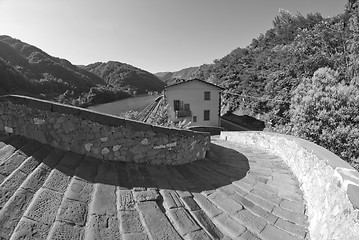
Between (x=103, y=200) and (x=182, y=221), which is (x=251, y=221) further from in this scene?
(x=103, y=200)

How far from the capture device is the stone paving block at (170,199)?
8.37ft

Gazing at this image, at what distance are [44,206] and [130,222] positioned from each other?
94cm

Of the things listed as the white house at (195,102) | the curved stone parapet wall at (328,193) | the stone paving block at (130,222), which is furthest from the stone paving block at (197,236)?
the white house at (195,102)

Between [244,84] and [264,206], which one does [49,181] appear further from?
[244,84]

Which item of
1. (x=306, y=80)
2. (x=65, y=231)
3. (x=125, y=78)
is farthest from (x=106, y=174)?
(x=125, y=78)

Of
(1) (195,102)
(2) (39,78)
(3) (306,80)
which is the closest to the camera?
(3) (306,80)

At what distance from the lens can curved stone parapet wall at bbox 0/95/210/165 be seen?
280 cm

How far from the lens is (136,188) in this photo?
271cm

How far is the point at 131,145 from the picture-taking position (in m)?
3.32

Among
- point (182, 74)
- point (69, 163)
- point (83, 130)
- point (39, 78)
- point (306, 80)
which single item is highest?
point (182, 74)

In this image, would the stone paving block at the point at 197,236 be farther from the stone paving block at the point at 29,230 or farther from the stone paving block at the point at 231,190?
the stone paving block at the point at 29,230

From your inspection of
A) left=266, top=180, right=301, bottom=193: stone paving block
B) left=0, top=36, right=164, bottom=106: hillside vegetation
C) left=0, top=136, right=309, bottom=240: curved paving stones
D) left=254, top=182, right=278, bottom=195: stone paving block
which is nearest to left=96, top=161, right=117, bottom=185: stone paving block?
left=0, top=136, right=309, bottom=240: curved paving stones

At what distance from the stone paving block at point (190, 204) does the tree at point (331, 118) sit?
341 inches

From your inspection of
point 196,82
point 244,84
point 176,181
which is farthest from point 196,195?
point 244,84
